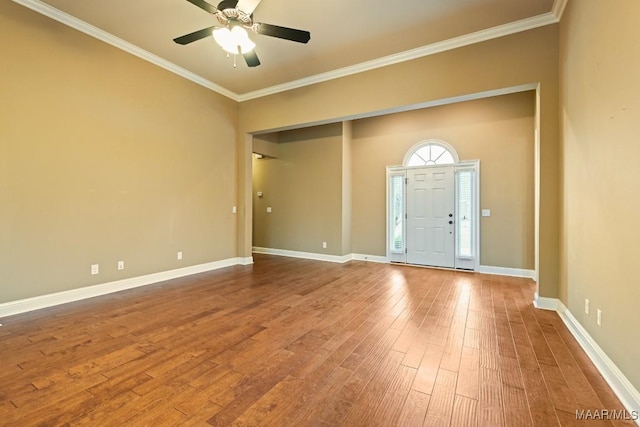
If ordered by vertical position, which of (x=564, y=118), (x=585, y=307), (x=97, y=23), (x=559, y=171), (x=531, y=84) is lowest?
(x=585, y=307)

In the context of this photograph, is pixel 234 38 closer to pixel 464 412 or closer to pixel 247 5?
pixel 247 5

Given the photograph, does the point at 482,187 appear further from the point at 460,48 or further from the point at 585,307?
the point at 585,307

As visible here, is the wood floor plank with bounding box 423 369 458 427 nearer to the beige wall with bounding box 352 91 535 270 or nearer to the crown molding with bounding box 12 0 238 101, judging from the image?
the beige wall with bounding box 352 91 535 270

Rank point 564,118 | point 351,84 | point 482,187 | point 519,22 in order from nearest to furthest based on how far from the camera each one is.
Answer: point 564,118
point 519,22
point 351,84
point 482,187

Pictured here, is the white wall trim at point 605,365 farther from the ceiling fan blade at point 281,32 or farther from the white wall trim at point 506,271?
the ceiling fan blade at point 281,32

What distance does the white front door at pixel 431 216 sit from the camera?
563 cm

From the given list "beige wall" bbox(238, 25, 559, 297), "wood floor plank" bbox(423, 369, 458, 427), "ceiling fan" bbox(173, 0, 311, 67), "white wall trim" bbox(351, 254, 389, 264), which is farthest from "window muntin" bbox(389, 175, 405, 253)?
"wood floor plank" bbox(423, 369, 458, 427)

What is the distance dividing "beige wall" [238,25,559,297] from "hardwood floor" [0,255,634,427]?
4.25 feet

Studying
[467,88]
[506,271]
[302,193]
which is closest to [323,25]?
[467,88]

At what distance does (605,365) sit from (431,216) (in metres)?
4.00

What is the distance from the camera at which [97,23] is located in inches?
139

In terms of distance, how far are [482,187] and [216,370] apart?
5.33 m

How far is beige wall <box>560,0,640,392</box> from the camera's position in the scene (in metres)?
1.70

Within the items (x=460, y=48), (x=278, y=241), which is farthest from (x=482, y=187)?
(x=278, y=241)
